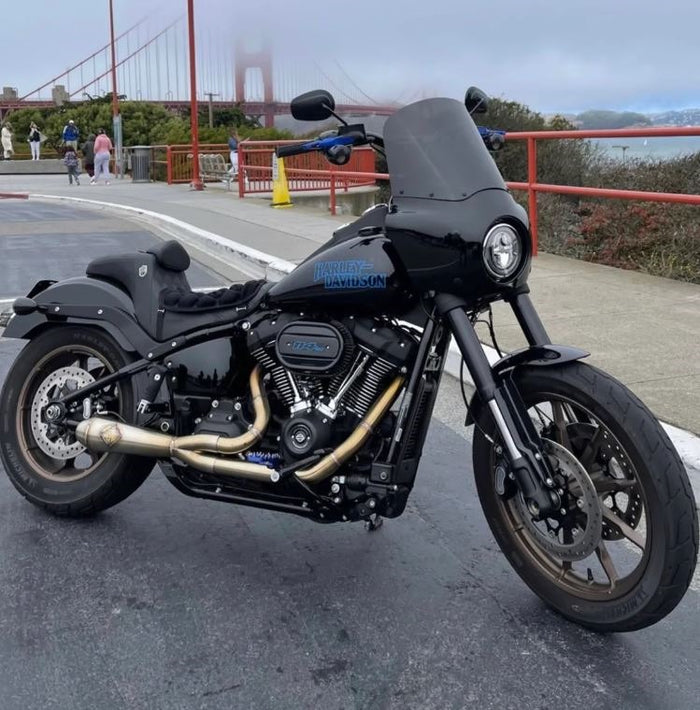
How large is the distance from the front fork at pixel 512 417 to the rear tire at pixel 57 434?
1.49 m

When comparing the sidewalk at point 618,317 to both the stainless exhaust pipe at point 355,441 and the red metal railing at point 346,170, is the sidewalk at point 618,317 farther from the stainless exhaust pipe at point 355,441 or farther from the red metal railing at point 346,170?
the stainless exhaust pipe at point 355,441

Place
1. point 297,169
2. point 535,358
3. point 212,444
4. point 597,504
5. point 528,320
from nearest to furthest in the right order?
point 597,504 → point 535,358 → point 528,320 → point 212,444 → point 297,169

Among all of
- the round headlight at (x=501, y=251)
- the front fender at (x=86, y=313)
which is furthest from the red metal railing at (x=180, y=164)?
the round headlight at (x=501, y=251)

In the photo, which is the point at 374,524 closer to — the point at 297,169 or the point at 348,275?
the point at 348,275

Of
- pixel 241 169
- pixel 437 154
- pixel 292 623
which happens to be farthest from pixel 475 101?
pixel 241 169

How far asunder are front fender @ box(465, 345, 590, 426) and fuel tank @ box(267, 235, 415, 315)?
357mm

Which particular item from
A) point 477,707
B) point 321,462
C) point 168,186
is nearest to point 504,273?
point 321,462

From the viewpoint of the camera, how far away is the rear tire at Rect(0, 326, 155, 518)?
382 cm

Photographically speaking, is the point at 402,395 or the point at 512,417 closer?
the point at 512,417

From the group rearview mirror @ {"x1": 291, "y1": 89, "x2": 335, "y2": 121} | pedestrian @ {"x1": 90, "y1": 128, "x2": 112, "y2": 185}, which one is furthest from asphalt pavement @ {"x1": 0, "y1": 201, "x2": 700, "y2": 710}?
pedestrian @ {"x1": 90, "y1": 128, "x2": 112, "y2": 185}

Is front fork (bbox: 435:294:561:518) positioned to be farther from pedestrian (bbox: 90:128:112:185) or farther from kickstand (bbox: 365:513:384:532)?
pedestrian (bbox: 90:128:112:185)

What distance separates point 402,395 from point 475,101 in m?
1.13

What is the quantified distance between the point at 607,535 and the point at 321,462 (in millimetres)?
919

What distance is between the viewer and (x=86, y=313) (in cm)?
383
